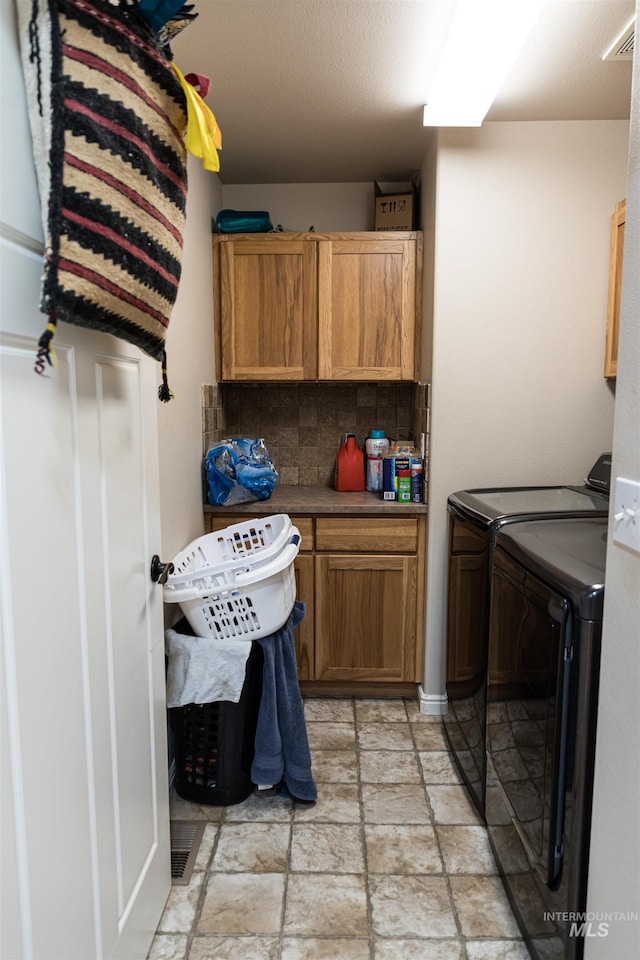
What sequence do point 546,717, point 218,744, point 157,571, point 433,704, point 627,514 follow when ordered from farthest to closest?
1. point 433,704
2. point 218,744
3. point 157,571
4. point 546,717
5. point 627,514

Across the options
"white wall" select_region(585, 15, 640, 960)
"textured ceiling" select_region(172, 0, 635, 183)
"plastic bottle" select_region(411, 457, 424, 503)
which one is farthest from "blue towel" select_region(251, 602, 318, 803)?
"textured ceiling" select_region(172, 0, 635, 183)

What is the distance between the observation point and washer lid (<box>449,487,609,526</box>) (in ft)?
6.62

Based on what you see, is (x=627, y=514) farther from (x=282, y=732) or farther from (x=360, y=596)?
(x=360, y=596)

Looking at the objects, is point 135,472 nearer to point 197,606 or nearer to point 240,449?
point 197,606

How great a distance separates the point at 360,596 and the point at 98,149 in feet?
7.51

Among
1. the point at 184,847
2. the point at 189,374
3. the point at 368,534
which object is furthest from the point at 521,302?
the point at 184,847

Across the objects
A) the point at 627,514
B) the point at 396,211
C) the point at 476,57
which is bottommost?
the point at 627,514

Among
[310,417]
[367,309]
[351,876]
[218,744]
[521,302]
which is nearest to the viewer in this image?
[351,876]

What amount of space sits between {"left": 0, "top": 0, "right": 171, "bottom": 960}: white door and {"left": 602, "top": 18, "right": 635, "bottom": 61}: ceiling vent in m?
1.74

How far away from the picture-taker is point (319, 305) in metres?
3.02

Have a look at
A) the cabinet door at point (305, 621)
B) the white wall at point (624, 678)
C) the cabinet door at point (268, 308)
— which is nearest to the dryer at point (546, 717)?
the white wall at point (624, 678)

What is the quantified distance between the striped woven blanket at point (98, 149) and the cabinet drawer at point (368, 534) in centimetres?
186

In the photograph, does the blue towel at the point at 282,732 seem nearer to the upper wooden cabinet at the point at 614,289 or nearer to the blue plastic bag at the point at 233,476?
the blue plastic bag at the point at 233,476

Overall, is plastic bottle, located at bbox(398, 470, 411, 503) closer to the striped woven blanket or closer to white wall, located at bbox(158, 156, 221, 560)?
white wall, located at bbox(158, 156, 221, 560)
